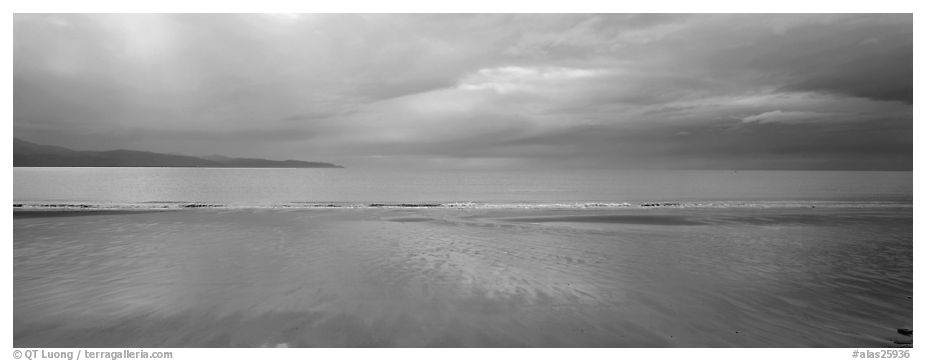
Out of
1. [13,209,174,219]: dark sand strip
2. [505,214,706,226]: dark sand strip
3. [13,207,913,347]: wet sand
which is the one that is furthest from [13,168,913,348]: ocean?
[13,209,174,219]: dark sand strip

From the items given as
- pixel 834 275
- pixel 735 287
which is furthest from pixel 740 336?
pixel 834 275

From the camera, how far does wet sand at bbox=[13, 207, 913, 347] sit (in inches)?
325

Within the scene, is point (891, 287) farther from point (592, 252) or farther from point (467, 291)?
point (467, 291)

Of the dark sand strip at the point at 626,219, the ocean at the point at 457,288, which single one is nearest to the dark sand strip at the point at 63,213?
the ocean at the point at 457,288

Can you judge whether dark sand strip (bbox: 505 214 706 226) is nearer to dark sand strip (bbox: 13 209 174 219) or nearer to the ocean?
the ocean

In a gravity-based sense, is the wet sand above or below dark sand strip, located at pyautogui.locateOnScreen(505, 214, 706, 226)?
below

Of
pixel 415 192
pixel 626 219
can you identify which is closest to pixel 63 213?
pixel 626 219

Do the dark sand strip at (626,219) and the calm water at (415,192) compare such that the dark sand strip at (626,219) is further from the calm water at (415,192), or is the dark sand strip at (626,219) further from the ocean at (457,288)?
the calm water at (415,192)

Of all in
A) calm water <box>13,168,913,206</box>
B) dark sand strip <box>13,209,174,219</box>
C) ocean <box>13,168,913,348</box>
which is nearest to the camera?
ocean <box>13,168,913,348</box>

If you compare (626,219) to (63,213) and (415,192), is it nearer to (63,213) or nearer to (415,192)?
(63,213)

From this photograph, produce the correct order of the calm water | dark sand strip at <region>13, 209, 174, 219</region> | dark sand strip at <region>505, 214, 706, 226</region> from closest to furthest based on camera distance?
dark sand strip at <region>505, 214, 706, 226</region>
dark sand strip at <region>13, 209, 174, 219</region>
the calm water

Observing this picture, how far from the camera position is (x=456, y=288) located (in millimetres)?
11383

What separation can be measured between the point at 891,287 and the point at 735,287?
14.6ft

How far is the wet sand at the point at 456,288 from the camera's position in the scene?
827cm
